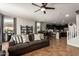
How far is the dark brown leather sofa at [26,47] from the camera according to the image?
A: 7.64ft

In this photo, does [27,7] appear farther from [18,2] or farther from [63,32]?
[63,32]

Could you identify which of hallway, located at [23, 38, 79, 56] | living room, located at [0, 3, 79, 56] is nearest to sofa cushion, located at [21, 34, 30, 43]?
living room, located at [0, 3, 79, 56]

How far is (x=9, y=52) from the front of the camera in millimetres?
2324

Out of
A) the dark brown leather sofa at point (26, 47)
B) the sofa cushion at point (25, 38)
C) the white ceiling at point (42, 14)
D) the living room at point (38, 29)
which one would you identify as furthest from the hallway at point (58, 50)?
the white ceiling at point (42, 14)

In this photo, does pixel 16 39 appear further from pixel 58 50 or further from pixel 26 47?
pixel 58 50

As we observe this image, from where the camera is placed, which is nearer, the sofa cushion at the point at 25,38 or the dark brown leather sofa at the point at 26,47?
the dark brown leather sofa at the point at 26,47

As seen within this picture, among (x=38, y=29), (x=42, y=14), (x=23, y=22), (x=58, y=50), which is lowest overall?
(x=58, y=50)

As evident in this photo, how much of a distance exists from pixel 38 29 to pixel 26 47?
49cm

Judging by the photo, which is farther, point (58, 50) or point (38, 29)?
point (38, 29)

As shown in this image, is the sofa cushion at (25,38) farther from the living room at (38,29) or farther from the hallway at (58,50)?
the hallway at (58,50)

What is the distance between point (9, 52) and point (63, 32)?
126cm

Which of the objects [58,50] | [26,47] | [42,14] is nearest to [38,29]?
[42,14]

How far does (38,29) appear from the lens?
98.3 inches

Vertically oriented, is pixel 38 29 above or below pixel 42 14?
below
